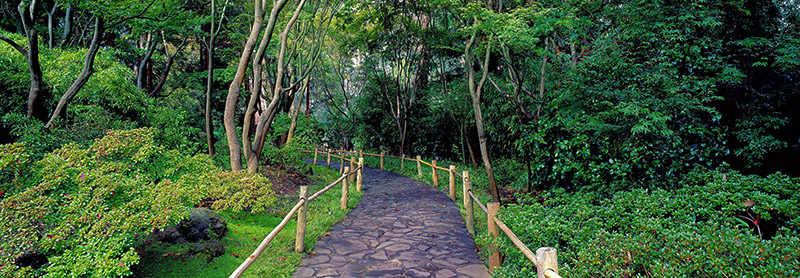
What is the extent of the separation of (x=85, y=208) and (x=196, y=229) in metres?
2.03

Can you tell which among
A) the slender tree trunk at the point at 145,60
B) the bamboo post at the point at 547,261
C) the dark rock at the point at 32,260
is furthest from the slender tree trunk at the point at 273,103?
the bamboo post at the point at 547,261

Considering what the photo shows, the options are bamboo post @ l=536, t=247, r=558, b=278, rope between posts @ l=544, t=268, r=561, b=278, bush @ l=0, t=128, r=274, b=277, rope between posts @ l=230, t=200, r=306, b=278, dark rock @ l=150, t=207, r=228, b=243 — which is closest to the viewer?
rope between posts @ l=544, t=268, r=561, b=278

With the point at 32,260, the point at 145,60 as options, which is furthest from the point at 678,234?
the point at 145,60

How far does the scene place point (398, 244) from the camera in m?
5.84

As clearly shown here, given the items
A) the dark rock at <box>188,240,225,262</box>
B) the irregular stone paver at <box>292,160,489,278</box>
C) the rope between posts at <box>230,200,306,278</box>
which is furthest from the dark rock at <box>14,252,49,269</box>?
the irregular stone paver at <box>292,160,489,278</box>

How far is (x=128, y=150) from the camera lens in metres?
4.39

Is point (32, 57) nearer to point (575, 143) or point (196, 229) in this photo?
point (196, 229)

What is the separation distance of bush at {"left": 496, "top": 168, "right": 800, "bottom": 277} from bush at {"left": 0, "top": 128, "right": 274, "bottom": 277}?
3.66 meters

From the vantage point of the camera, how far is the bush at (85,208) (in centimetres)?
309

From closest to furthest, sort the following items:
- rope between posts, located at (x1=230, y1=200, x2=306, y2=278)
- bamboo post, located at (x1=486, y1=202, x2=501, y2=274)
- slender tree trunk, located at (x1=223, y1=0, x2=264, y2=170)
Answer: rope between posts, located at (x1=230, y1=200, x2=306, y2=278) → bamboo post, located at (x1=486, y1=202, x2=501, y2=274) → slender tree trunk, located at (x1=223, y1=0, x2=264, y2=170)

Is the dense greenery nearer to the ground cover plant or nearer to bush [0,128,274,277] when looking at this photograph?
bush [0,128,274,277]

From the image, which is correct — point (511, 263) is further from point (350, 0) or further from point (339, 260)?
point (350, 0)

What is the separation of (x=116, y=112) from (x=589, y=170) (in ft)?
32.4

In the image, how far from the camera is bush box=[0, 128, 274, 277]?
309 centimetres
